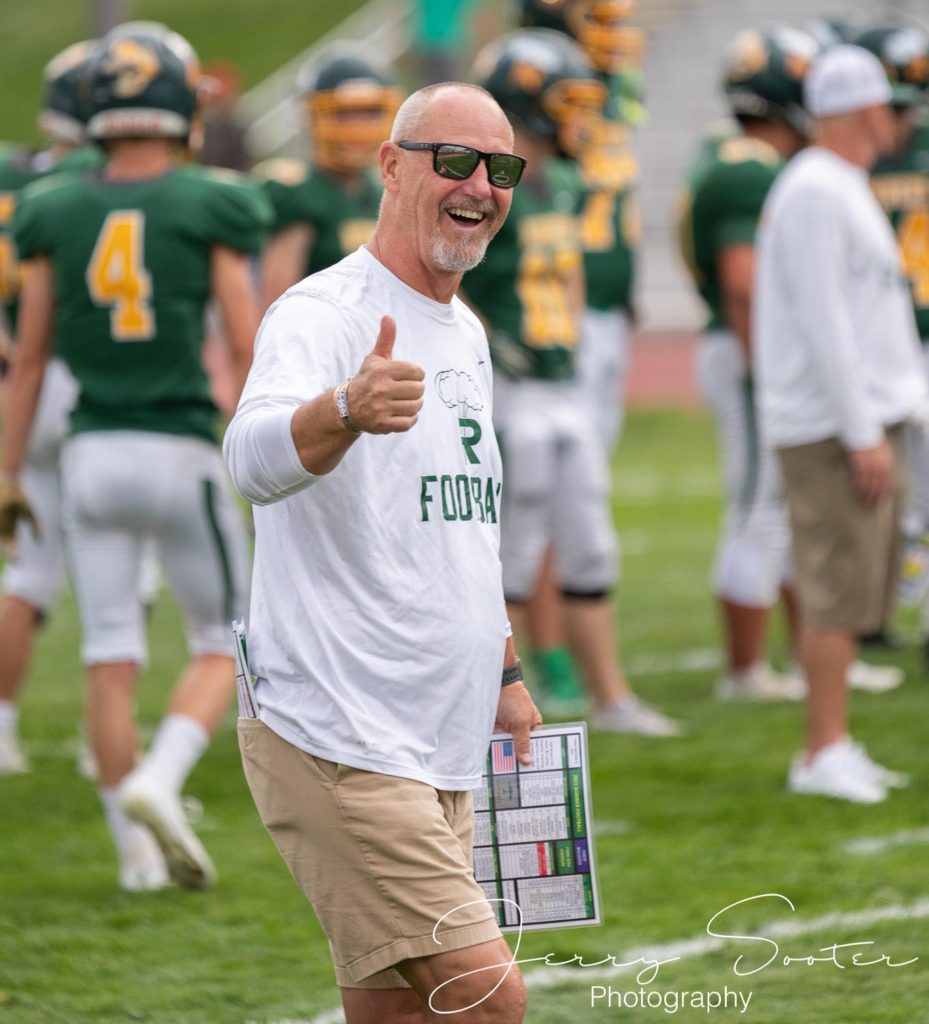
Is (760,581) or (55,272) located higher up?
(55,272)

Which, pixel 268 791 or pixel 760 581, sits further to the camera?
pixel 760 581

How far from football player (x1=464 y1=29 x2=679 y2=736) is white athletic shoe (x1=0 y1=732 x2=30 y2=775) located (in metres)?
1.88

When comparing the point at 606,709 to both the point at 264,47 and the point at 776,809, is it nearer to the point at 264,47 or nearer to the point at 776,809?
the point at 776,809

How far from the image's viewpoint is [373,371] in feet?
10.1

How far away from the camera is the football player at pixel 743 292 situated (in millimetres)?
7766

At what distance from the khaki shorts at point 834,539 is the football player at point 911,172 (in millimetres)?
1286

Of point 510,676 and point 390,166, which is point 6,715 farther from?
point 390,166

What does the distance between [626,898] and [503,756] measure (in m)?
1.84

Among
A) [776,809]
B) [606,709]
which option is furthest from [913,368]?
[606,709]

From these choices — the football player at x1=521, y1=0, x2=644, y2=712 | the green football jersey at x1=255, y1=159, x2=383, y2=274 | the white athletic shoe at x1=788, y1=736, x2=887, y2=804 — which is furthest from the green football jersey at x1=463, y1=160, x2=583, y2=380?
the white athletic shoe at x1=788, y1=736, x2=887, y2=804

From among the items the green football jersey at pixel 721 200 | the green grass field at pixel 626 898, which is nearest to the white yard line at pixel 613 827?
the green grass field at pixel 626 898

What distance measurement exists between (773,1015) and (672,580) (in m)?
6.63

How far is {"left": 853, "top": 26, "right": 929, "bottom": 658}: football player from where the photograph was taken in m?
7.64

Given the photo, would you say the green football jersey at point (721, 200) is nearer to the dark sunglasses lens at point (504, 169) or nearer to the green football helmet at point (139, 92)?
the green football helmet at point (139, 92)
